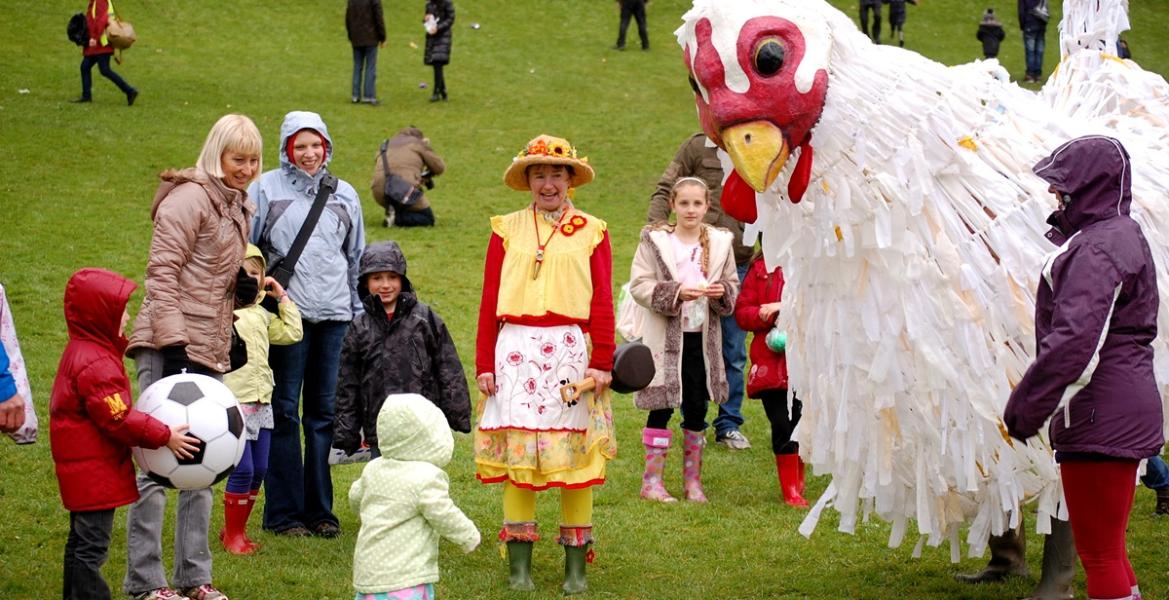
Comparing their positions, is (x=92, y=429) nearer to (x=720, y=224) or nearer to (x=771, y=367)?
(x=771, y=367)

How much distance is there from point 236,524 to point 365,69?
47.0ft

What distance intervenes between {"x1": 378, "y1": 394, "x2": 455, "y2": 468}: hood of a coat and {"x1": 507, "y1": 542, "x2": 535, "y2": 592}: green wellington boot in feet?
4.27

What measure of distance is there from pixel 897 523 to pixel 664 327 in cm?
234

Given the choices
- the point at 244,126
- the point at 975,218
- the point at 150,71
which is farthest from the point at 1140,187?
the point at 150,71

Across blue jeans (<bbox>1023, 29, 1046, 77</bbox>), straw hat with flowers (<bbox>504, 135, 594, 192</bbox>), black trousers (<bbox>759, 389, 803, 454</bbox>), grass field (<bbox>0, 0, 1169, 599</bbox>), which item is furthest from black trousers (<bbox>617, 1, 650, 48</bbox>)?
straw hat with flowers (<bbox>504, 135, 594, 192</bbox>)

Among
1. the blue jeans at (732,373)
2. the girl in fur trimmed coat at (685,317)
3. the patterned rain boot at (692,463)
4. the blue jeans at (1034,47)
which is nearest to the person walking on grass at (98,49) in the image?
the blue jeans at (732,373)

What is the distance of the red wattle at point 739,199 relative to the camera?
4871 mm

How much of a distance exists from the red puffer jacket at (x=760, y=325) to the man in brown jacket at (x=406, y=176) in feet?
22.6

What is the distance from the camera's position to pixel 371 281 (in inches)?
239

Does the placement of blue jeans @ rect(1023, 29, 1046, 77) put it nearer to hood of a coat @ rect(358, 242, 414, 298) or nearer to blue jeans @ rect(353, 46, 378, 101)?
Result: blue jeans @ rect(353, 46, 378, 101)

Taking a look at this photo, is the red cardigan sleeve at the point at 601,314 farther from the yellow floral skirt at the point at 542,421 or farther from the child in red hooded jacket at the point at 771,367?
the child in red hooded jacket at the point at 771,367

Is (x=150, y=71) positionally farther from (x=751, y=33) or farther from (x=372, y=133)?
(x=751, y=33)

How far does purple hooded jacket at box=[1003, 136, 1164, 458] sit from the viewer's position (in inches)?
161

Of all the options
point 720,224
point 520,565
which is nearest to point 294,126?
point 520,565
